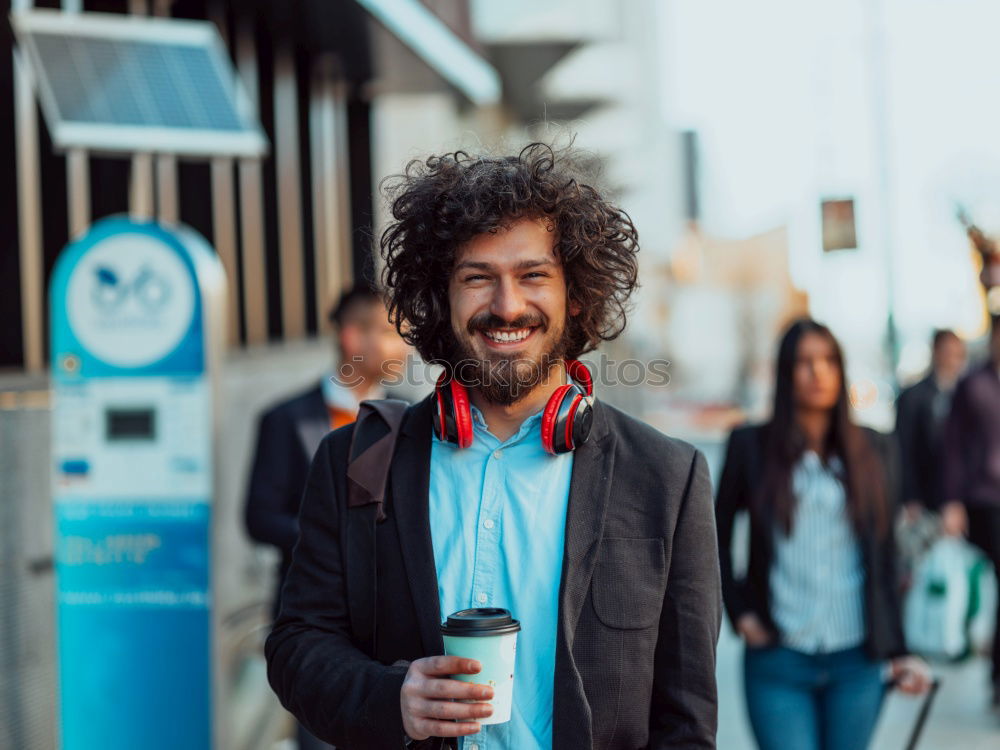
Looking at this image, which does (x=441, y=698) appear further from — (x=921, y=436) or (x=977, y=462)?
(x=921, y=436)

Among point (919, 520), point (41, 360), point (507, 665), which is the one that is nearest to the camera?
point (507, 665)

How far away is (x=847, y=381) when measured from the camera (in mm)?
4109

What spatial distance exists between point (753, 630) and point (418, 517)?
199 cm

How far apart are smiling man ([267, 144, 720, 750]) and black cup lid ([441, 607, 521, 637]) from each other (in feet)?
0.58

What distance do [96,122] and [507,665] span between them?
128 inches

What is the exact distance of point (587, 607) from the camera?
2078mm

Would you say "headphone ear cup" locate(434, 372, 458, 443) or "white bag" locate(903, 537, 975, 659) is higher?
"headphone ear cup" locate(434, 372, 458, 443)

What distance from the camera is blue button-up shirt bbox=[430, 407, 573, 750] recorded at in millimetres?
2076

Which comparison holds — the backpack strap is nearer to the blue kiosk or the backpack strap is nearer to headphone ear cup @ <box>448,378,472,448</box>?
headphone ear cup @ <box>448,378,472,448</box>

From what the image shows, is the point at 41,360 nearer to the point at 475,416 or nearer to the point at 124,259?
the point at 124,259

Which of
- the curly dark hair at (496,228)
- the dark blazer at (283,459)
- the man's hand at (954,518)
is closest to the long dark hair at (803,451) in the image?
the curly dark hair at (496,228)

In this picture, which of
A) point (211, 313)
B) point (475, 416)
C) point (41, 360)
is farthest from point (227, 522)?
point (475, 416)

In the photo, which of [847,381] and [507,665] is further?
[847,381]

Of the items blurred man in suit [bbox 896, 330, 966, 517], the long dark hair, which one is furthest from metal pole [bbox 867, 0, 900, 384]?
the long dark hair
